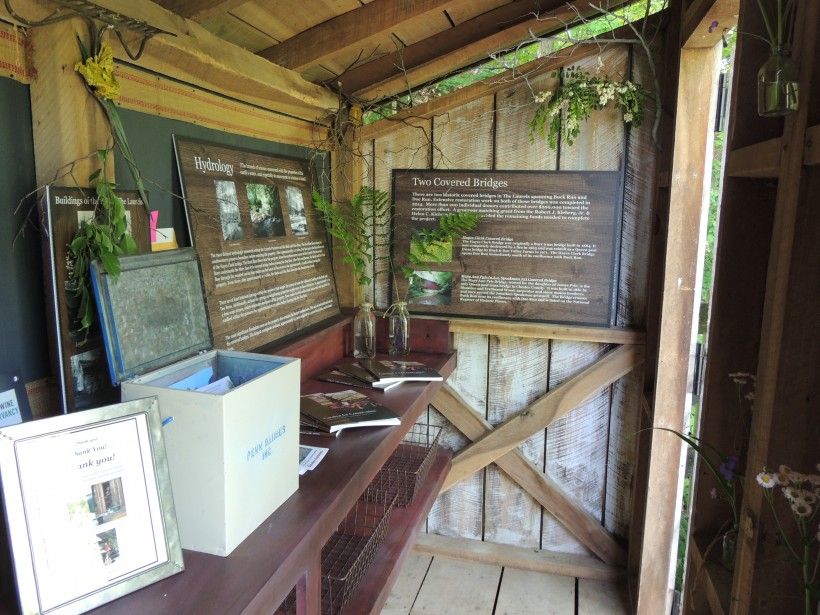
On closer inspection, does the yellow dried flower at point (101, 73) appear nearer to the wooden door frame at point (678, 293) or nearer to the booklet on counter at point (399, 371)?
the booklet on counter at point (399, 371)

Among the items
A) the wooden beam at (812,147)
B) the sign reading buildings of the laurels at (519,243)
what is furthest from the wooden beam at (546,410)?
the wooden beam at (812,147)

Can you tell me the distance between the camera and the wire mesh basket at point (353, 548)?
5.24 ft

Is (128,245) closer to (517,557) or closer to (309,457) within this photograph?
(309,457)

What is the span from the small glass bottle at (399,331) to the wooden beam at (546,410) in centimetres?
64

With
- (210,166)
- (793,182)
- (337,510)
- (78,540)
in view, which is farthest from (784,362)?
(210,166)

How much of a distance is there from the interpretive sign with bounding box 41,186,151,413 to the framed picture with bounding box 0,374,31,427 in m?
0.11

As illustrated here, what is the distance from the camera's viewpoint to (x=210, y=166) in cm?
176

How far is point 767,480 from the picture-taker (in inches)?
37.1

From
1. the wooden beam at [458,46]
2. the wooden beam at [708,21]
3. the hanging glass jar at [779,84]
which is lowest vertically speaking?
the hanging glass jar at [779,84]

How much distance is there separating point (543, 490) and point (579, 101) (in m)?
1.71

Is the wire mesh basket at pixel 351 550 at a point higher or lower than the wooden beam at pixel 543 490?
higher

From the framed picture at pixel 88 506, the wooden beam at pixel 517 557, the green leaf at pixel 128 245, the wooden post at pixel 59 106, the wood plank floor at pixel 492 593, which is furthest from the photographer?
the wooden beam at pixel 517 557

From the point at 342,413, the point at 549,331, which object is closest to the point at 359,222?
the point at 549,331

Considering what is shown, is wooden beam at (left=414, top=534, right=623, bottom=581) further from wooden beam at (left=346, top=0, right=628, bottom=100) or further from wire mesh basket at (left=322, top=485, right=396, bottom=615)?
wooden beam at (left=346, top=0, right=628, bottom=100)
